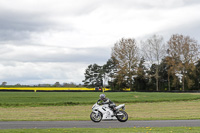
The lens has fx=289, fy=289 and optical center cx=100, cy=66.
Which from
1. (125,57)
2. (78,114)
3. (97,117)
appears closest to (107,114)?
(97,117)

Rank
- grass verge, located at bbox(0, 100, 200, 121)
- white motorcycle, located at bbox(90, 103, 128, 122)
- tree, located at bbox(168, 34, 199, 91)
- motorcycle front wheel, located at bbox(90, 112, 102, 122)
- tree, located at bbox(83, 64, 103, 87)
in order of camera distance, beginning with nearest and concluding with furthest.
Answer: white motorcycle, located at bbox(90, 103, 128, 122) → motorcycle front wheel, located at bbox(90, 112, 102, 122) → grass verge, located at bbox(0, 100, 200, 121) → tree, located at bbox(168, 34, 199, 91) → tree, located at bbox(83, 64, 103, 87)

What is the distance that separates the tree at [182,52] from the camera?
234 feet

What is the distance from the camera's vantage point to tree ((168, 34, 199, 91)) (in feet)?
234

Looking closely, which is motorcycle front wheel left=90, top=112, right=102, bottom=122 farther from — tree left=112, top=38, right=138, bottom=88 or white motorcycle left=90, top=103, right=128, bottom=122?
tree left=112, top=38, right=138, bottom=88

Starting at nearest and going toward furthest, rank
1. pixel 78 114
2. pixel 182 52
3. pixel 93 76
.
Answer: pixel 78 114, pixel 182 52, pixel 93 76

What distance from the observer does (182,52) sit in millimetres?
71562

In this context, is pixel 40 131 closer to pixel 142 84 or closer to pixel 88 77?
pixel 142 84

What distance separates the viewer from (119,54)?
73500mm

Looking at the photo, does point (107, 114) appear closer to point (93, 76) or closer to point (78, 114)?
point (78, 114)

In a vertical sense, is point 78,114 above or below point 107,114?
below

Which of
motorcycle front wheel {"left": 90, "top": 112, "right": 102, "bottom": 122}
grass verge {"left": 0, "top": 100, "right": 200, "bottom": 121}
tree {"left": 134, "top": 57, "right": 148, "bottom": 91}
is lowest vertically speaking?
grass verge {"left": 0, "top": 100, "right": 200, "bottom": 121}

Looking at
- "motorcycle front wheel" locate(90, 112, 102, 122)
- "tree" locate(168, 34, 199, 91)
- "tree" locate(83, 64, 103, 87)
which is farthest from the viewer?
"tree" locate(83, 64, 103, 87)

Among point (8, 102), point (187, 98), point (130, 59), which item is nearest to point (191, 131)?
point (8, 102)

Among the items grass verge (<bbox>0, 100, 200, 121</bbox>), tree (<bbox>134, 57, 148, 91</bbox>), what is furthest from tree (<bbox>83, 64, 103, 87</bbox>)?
grass verge (<bbox>0, 100, 200, 121</bbox>)
